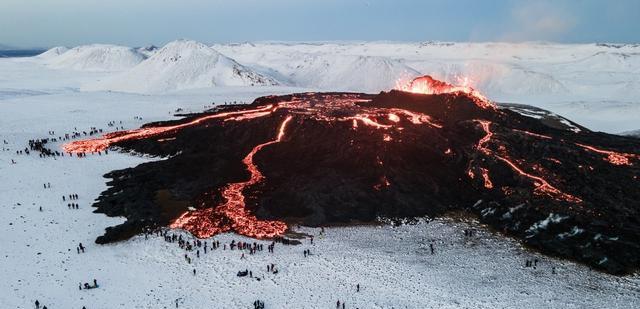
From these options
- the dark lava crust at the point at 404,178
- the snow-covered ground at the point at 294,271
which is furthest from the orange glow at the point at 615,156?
the snow-covered ground at the point at 294,271

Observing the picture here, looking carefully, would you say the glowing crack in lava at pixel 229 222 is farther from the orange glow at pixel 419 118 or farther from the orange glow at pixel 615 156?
the orange glow at pixel 615 156

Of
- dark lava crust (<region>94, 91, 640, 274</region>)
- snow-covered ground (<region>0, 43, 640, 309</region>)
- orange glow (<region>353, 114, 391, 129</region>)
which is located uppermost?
orange glow (<region>353, 114, 391, 129</region>)

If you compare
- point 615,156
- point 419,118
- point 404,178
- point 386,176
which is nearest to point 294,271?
point 386,176

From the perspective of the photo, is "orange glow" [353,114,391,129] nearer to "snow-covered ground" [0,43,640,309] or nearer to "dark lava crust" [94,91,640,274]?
"dark lava crust" [94,91,640,274]

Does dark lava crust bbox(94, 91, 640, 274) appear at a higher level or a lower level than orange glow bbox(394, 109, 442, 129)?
lower

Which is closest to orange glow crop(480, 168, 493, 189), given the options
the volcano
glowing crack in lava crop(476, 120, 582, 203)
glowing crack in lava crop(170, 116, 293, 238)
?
glowing crack in lava crop(476, 120, 582, 203)

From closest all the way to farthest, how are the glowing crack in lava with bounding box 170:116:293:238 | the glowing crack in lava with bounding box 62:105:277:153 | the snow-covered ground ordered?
1. the snow-covered ground
2. the glowing crack in lava with bounding box 170:116:293:238
3. the glowing crack in lava with bounding box 62:105:277:153

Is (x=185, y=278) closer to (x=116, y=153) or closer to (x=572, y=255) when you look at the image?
(x=572, y=255)

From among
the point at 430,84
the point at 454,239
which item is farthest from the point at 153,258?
the point at 430,84
